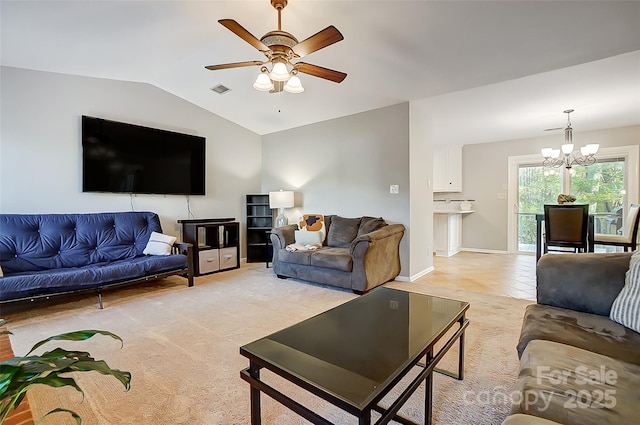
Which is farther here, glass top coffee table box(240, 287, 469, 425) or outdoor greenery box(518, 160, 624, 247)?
outdoor greenery box(518, 160, 624, 247)

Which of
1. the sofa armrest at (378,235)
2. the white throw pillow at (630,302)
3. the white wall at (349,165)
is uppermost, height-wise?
the white wall at (349,165)

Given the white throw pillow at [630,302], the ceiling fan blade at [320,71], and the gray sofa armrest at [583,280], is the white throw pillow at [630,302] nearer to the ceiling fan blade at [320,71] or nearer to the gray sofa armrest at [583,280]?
the gray sofa armrest at [583,280]

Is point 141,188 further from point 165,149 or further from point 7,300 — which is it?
point 7,300

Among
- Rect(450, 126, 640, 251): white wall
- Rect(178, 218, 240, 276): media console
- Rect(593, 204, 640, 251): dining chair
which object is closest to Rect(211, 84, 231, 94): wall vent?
Rect(178, 218, 240, 276): media console

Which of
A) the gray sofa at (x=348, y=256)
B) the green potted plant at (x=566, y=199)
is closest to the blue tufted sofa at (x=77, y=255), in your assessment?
the gray sofa at (x=348, y=256)

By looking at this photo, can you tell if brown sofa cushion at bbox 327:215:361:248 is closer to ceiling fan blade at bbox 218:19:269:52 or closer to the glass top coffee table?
the glass top coffee table

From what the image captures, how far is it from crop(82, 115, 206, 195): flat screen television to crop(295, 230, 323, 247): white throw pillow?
1.76m

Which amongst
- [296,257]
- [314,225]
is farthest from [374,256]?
[314,225]

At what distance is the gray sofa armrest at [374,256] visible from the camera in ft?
11.1

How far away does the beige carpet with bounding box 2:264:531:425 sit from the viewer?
1513mm

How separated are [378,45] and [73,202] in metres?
3.93

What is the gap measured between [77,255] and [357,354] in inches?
140

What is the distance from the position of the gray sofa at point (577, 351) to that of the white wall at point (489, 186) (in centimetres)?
470

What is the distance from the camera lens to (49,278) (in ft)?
8.91
